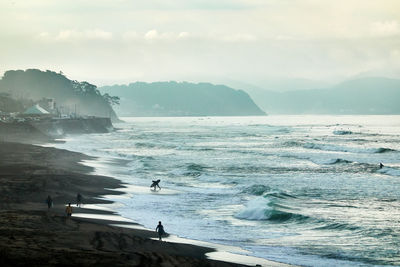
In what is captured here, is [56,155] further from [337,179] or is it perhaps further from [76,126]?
[76,126]

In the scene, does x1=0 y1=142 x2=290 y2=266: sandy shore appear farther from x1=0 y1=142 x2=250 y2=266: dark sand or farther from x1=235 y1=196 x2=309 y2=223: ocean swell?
x1=235 y1=196 x2=309 y2=223: ocean swell

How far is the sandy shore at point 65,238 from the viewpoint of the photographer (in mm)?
17297

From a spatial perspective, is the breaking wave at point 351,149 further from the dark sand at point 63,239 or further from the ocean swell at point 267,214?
the dark sand at point 63,239

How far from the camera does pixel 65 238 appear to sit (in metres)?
20.6

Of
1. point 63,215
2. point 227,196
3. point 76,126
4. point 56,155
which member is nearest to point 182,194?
point 227,196

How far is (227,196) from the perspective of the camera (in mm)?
38625

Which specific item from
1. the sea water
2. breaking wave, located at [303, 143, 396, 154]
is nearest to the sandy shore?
the sea water

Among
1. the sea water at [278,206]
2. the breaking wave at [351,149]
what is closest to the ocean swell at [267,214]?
the sea water at [278,206]

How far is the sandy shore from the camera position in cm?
1730

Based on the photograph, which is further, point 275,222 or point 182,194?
point 182,194

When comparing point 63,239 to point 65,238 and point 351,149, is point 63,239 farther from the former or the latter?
point 351,149

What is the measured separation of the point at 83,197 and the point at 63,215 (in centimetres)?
834

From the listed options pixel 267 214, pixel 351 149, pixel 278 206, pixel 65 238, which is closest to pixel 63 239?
pixel 65 238

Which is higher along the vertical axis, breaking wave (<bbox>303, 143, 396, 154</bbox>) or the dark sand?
breaking wave (<bbox>303, 143, 396, 154</bbox>)
